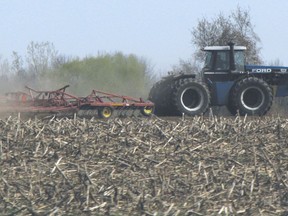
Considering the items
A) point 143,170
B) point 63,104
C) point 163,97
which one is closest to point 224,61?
point 163,97

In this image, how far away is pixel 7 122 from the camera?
1105 centimetres

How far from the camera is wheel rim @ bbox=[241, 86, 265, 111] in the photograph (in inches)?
776

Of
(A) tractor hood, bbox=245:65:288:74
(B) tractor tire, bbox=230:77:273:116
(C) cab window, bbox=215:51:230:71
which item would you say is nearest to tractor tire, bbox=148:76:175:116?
(C) cab window, bbox=215:51:230:71

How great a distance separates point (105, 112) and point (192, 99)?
8.18 feet

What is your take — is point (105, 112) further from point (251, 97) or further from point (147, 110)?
point (251, 97)

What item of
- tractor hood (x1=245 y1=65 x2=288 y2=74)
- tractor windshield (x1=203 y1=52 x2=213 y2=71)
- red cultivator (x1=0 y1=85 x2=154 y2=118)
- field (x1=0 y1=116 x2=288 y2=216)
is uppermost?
tractor windshield (x1=203 y1=52 x2=213 y2=71)

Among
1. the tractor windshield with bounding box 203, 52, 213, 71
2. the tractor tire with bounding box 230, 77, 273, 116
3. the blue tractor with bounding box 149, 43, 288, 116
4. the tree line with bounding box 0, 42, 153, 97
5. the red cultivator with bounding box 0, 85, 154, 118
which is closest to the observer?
the red cultivator with bounding box 0, 85, 154, 118

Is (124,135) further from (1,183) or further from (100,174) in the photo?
(1,183)

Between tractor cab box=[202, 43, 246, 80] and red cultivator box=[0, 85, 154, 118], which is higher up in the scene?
tractor cab box=[202, 43, 246, 80]

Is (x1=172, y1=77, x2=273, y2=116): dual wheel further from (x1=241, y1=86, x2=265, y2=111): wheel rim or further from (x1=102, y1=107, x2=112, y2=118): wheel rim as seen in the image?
(x1=102, y1=107, x2=112, y2=118): wheel rim

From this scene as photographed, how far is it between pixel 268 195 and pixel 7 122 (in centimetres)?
592

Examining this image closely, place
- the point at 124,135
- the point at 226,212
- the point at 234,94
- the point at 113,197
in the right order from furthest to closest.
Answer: the point at 234,94 < the point at 124,135 < the point at 113,197 < the point at 226,212

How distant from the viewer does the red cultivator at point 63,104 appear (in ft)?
59.2

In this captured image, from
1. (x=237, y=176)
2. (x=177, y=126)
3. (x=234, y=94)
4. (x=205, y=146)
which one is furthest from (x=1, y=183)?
(x=234, y=94)
